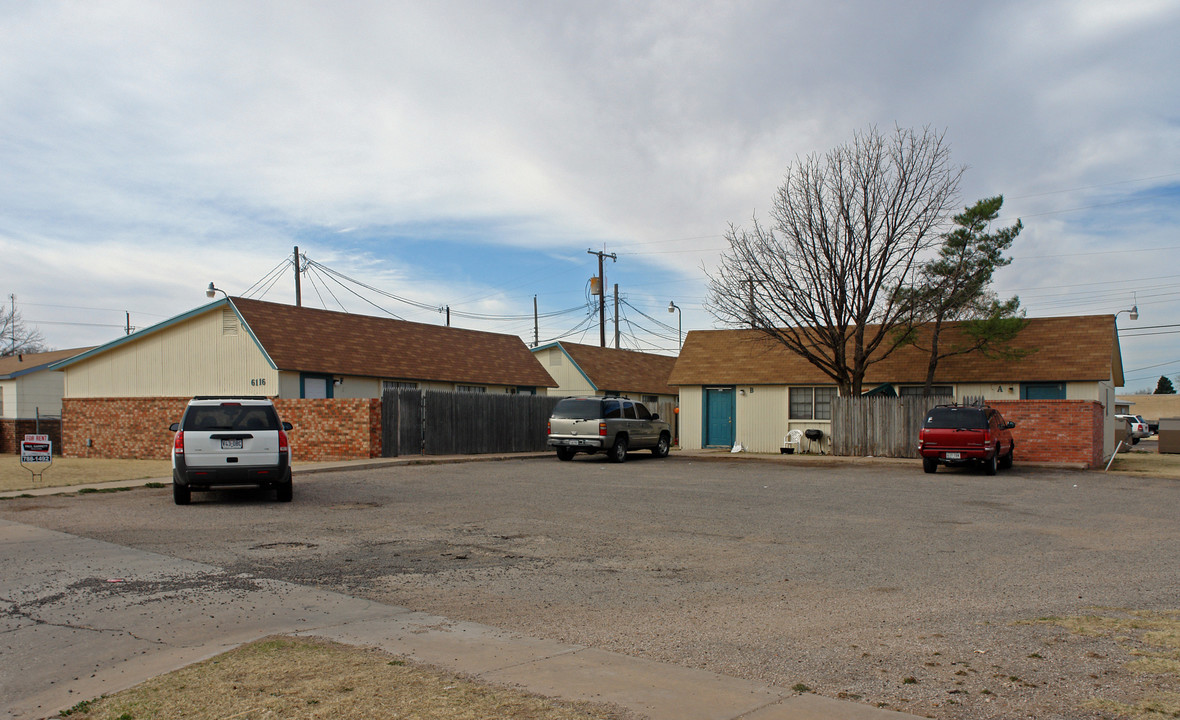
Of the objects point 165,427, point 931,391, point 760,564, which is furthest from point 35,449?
point 931,391

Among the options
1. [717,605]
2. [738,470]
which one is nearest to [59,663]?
[717,605]

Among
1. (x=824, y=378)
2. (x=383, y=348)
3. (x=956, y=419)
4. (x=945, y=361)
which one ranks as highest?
(x=383, y=348)

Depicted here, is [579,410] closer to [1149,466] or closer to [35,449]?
[35,449]

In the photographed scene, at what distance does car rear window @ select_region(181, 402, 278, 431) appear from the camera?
14.8 metres

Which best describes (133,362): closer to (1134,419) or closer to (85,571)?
(85,571)

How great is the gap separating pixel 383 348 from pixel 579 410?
9571 millimetres

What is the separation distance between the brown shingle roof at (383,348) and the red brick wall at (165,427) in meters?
2.46

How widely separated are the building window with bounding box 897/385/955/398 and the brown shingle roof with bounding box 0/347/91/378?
35310mm

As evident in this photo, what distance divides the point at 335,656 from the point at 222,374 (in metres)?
25.8

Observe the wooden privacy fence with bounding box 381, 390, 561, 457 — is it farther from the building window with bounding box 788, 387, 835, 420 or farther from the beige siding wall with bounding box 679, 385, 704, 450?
the building window with bounding box 788, 387, 835, 420

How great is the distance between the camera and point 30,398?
4069 centimetres

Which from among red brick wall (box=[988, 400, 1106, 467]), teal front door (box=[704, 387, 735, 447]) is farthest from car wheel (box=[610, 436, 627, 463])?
red brick wall (box=[988, 400, 1106, 467])

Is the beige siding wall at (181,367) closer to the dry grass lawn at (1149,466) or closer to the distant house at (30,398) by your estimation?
the distant house at (30,398)

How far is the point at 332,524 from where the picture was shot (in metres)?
12.4
